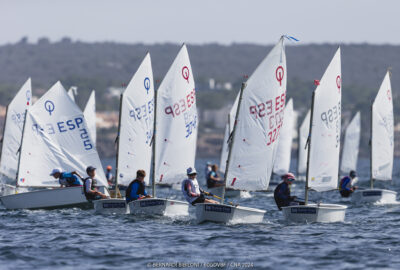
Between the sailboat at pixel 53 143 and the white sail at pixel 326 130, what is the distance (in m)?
8.41

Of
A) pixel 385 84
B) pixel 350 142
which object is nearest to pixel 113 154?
pixel 350 142

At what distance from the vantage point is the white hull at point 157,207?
26094 mm

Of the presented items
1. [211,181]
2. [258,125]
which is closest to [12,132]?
[211,181]

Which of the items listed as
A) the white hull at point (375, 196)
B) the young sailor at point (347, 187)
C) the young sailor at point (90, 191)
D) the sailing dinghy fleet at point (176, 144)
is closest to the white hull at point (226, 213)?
the sailing dinghy fleet at point (176, 144)

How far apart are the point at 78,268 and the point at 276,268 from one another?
13.7 ft

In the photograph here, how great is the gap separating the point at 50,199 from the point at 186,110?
5678 mm

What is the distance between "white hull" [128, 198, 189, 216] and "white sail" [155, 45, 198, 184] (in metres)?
3.95

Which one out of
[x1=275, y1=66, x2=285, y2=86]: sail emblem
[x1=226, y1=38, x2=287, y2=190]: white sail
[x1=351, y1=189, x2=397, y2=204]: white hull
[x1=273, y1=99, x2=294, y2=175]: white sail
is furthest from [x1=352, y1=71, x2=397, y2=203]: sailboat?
[x1=273, y1=99, x2=294, y2=175]: white sail

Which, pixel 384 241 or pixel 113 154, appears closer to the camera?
pixel 384 241

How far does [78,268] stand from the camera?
18.1 m

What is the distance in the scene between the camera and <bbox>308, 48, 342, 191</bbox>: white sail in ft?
88.2

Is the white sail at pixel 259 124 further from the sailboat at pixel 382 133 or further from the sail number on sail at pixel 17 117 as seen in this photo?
the sail number on sail at pixel 17 117

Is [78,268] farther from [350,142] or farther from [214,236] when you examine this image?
[350,142]

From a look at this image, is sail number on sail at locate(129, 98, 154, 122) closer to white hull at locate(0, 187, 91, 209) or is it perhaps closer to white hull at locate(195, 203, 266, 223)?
white hull at locate(0, 187, 91, 209)
